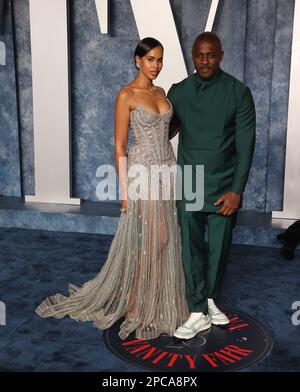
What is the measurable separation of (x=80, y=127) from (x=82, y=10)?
114 cm

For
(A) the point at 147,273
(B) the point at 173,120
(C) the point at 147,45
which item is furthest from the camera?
(A) the point at 147,273

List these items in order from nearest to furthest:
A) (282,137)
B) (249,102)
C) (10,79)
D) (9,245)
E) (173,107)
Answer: (249,102) → (173,107) → (9,245) → (282,137) → (10,79)

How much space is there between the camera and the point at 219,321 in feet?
9.93

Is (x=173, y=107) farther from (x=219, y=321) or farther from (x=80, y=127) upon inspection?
(x=80, y=127)

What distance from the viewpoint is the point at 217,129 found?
268cm

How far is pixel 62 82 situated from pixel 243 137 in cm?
279

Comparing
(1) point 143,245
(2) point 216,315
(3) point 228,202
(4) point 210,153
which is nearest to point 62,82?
(1) point 143,245

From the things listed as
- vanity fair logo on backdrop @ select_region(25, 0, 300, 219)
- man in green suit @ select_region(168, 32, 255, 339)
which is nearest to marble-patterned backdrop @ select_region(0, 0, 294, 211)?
vanity fair logo on backdrop @ select_region(25, 0, 300, 219)

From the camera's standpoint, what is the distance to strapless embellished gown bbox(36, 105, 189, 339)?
2885mm

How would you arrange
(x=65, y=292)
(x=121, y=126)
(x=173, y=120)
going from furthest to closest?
(x=65, y=292) → (x=173, y=120) → (x=121, y=126)

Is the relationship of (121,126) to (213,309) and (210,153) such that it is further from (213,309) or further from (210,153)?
(213,309)

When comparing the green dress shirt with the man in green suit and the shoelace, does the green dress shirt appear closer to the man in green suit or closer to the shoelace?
the man in green suit

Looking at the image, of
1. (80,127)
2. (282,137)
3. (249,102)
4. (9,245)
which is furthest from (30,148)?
(249,102)

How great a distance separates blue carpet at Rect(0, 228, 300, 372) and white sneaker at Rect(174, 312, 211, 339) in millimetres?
383
